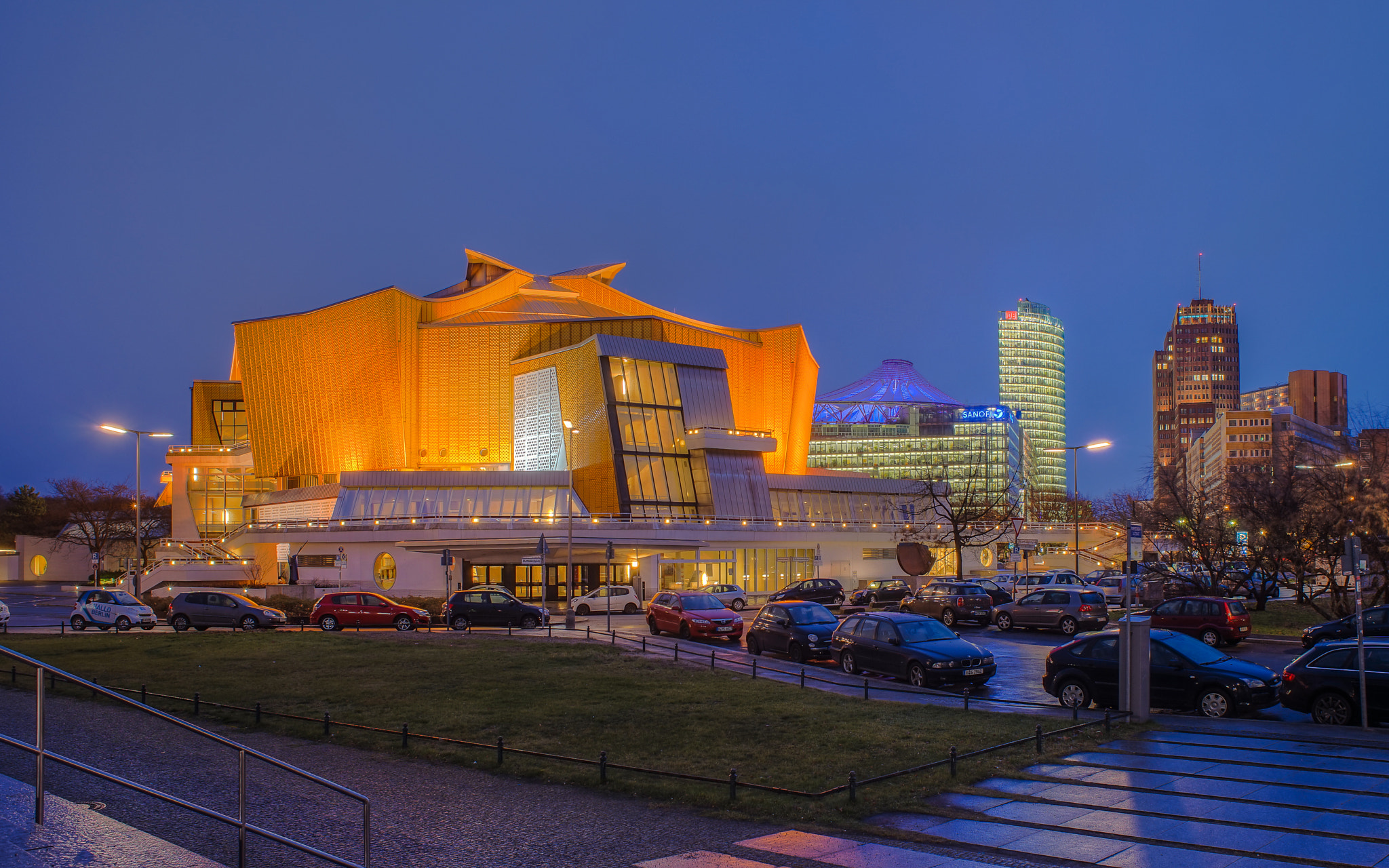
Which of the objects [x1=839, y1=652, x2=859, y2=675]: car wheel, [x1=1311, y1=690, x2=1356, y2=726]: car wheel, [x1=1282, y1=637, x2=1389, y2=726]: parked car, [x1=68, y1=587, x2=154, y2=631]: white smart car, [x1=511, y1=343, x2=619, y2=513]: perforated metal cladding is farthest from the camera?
[x1=511, y1=343, x2=619, y2=513]: perforated metal cladding

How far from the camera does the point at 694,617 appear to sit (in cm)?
2917

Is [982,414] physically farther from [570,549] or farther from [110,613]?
[110,613]

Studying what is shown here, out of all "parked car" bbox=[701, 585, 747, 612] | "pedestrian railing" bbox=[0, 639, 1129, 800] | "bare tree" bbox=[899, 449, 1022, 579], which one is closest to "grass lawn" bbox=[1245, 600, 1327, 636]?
"bare tree" bbox=[899, 449, 1022, 579]

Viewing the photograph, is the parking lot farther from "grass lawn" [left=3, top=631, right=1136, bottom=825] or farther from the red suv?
"grass lawn" [left=3, top=631, right=1136, bottom=825]

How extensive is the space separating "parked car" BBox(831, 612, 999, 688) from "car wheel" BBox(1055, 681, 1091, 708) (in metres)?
2.48

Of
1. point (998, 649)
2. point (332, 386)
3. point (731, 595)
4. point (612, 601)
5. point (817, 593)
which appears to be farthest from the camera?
point (332, 386)

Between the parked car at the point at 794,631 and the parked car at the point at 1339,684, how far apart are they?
1030 cm

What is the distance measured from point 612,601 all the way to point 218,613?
14.8 metres

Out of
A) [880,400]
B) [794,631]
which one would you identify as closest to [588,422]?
[794,631]

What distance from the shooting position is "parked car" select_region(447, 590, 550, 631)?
32969mm

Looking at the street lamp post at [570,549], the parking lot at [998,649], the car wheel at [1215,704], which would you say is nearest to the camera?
the car wheel at [1215,704]

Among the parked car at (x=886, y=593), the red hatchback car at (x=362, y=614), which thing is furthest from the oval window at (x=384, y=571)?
the parked car at (x=886, y=593)

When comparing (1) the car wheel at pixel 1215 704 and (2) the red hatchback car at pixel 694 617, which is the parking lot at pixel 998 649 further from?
(1) the car wheel at pixel 1215 704

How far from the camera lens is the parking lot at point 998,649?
19750 mm
